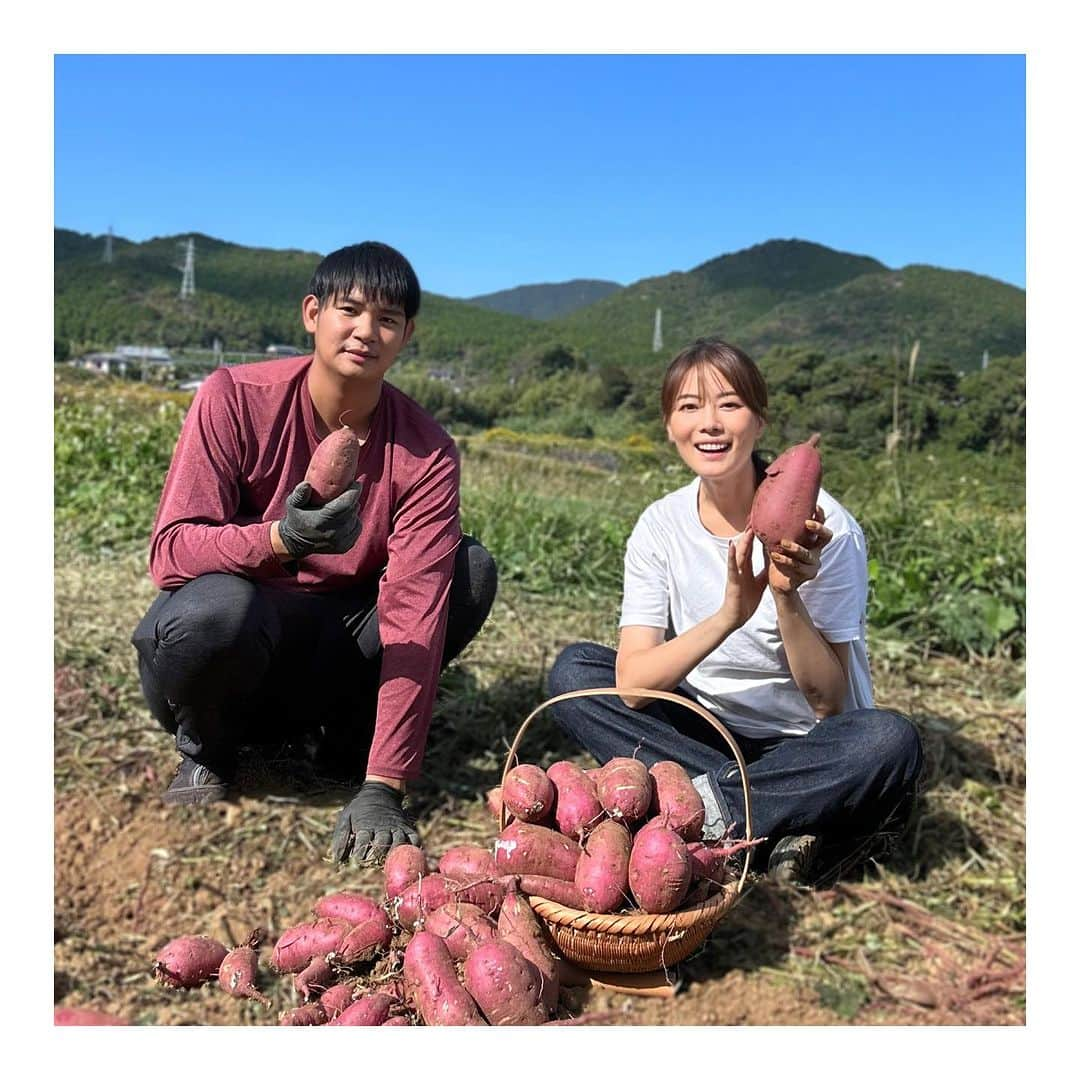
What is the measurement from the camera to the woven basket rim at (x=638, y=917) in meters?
1.81

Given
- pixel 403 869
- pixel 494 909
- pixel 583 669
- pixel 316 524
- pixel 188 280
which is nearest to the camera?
pixel 494 909

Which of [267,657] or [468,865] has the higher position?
[267,657]

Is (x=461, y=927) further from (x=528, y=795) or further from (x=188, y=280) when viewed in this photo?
(x=188, y=280)

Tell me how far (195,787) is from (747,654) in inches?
54.1

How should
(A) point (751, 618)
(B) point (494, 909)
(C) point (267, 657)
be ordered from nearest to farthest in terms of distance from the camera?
1. (B) point (494, 909)
2. (A) point (751, 618)
3. (C) point (267, 657)

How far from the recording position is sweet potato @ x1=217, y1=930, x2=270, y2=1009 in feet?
6.06

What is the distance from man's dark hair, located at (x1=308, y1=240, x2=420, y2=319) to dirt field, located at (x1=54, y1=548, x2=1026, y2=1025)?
1.22m

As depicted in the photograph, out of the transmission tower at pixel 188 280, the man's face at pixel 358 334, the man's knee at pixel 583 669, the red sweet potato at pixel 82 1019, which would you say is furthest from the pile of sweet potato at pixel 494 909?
the transmission tower at pixel 188 280

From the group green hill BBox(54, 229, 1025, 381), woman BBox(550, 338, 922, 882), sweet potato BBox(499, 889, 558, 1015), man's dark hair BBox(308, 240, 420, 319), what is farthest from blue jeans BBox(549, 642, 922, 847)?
green hill BBox(54, 229, 1025, 381)

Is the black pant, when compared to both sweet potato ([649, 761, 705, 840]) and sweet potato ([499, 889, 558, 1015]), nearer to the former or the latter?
sweet potato ([649, 761, 705, 840])

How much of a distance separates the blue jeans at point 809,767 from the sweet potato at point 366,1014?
0.78 metres

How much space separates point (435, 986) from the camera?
1720mm

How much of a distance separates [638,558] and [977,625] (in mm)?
1764

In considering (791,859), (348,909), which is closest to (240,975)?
(348,909)
